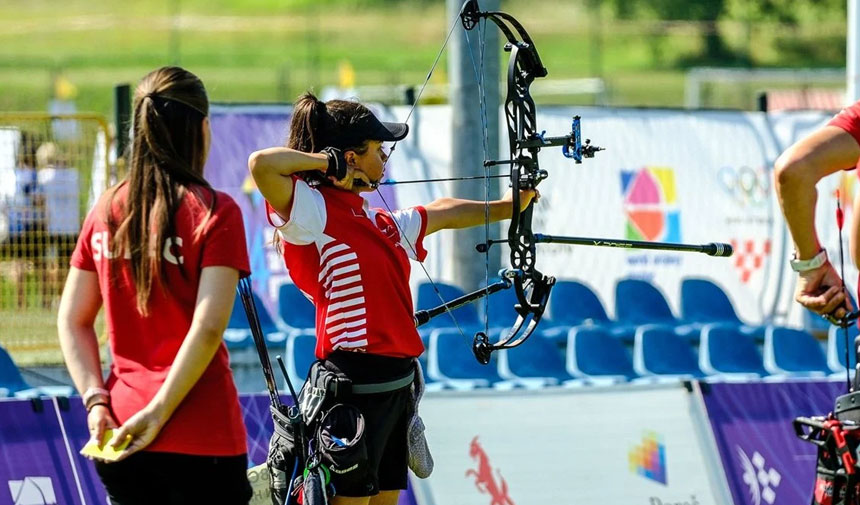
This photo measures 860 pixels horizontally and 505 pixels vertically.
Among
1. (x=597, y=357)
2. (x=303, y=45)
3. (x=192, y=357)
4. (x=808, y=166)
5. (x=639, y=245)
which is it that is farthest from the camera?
(x=303, y=45)

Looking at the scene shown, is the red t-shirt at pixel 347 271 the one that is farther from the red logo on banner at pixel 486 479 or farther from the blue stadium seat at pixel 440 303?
the blue stadium seat at pixel 440 303

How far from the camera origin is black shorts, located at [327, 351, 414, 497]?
4195 millimetres

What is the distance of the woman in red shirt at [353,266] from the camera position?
4.15 meters

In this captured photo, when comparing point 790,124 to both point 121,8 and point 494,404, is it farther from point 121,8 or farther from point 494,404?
point 121,8

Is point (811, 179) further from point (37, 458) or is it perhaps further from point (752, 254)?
point (752, 254)

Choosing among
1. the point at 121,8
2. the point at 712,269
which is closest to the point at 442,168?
the point at 712,269

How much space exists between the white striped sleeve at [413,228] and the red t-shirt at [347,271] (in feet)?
0.59

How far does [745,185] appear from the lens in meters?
11.2

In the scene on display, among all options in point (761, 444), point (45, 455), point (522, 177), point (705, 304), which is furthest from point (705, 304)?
point (522, 177)

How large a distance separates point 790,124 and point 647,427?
5.74 meters

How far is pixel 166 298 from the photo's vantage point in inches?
134

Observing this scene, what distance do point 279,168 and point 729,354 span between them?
Result: 5277 millimetres

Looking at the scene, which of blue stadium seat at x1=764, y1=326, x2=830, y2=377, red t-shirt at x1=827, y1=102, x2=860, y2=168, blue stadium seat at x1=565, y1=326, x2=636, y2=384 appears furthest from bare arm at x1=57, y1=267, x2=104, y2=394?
blue stadium seat at x1=764, y1=326, x2=830, y2=377

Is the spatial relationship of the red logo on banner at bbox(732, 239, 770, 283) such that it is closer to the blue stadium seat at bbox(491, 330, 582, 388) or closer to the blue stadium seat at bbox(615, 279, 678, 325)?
the blue stadium seat at bbox(615, 279, 678, 325)
